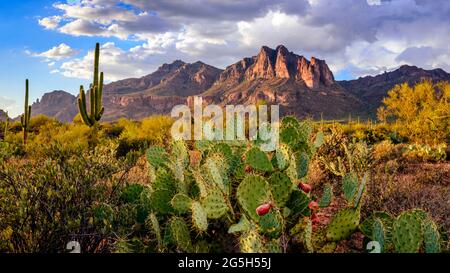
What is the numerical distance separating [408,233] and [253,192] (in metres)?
1.26

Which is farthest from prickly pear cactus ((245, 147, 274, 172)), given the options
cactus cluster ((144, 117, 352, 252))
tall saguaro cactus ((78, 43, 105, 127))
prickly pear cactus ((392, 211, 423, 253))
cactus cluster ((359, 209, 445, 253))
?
tall saguaro cactus ((78, 43, 105, 127))

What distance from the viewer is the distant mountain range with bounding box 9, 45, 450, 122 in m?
104

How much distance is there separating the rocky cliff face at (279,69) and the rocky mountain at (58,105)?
53396 millimetres

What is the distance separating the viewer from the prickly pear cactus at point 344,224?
13.5ft

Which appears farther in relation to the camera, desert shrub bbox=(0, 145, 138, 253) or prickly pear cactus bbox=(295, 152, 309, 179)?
prickly pear cactus bbox=(295, 152, 309, 179)

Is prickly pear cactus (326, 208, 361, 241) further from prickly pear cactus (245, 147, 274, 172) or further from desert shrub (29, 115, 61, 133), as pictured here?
desert shrub (29, 115, 61, 133)

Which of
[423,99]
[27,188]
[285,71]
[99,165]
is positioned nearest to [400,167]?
[99,165]

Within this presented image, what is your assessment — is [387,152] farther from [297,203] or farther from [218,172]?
[218,172]

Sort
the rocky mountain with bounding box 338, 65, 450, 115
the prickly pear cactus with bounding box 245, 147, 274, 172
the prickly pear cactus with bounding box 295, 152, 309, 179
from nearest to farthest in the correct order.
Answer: the prickly pear cactus with bounding box 245, 147, 274, 172 → the prickly pear cactus with bounding box 295, 152, 309, 179 → the rocky mountain with bounding box 338, 65, 450, 115

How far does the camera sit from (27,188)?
517 centimetres

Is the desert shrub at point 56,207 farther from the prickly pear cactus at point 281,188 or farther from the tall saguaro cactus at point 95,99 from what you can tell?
the tall saguaro cactus at point 95,99

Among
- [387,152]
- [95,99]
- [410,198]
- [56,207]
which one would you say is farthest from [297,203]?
[95,99]

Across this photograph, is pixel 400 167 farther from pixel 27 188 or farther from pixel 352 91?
pixel 352 91

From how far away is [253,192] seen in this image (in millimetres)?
3900
